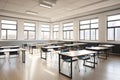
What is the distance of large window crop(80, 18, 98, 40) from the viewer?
28.5 ft

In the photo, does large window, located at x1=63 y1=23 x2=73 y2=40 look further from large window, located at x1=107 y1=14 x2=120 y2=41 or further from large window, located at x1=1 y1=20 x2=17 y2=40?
large window, located at x1=1 y1=20 x2=17 y2=40

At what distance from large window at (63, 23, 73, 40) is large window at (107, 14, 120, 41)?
4287mm

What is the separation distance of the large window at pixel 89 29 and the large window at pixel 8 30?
272 inches

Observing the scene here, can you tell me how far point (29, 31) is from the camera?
11.7 m

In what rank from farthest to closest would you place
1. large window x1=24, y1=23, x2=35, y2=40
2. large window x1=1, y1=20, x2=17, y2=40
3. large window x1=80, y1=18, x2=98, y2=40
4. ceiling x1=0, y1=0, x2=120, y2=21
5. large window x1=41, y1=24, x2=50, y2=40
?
large window x1=41, y1=24, x2=50, y2=40 → large window x1=24, y1=23, x2=35, y2=40 → large window x1=1, y1=20, x2=17, y2=40 → large window x1=80, y1=18, x2=98, y2=40 → ceiling x1=0, y1=0, x2=120, y2=21

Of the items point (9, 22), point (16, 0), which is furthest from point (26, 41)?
point (16, 0)

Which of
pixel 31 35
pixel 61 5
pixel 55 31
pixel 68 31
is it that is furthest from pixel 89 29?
pixel 31 35

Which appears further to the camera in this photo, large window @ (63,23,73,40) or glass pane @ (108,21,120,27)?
large window @ (63,23,73,40)

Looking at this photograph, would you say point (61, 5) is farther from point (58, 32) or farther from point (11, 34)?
point (11, 34)

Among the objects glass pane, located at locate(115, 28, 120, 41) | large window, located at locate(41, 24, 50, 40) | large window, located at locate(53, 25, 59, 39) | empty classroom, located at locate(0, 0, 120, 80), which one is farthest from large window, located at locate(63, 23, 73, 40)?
glass pane, located at locate(115, 28, 120, 41)

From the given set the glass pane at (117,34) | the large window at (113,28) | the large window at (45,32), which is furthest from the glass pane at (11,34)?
the glass pane at (117,34)

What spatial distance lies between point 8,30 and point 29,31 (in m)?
2.25

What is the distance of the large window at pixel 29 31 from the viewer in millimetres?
11436

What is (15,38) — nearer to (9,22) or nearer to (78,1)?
(9,22)
